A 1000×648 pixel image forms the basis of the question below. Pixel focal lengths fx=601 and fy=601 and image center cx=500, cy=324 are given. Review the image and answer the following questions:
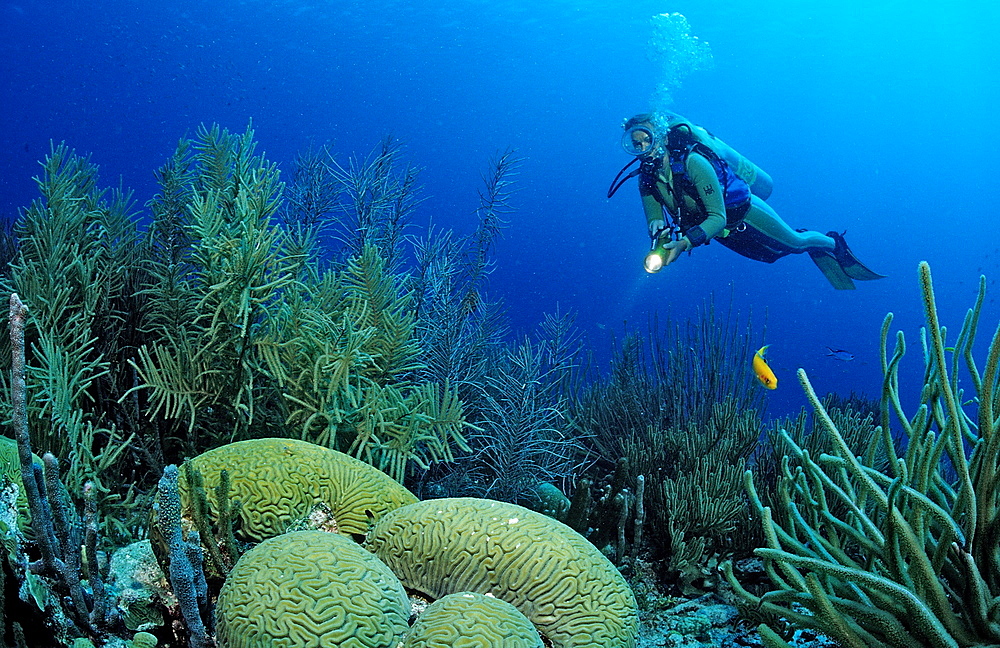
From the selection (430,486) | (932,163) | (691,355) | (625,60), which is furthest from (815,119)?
(430,486)

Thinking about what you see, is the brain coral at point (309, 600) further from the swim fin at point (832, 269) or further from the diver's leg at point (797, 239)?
the swim fin at point (832, 269)

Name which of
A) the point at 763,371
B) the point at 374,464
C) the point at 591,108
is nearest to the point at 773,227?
the point at 763,371

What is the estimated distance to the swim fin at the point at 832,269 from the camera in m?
10.7

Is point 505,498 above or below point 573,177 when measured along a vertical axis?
below

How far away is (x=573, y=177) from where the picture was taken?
66562 millimetres

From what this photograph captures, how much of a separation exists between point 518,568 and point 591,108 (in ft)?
177

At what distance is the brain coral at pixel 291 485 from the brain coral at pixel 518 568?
33cm

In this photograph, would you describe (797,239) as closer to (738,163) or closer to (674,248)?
(738,163)

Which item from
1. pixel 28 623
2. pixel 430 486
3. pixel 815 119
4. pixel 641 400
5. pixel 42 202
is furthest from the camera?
pixel 815 119

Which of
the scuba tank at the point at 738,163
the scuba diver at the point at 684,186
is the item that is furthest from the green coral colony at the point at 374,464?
the scuba tank at the point at 738,163

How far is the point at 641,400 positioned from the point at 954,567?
16.8ft

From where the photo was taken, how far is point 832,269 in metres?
10.9

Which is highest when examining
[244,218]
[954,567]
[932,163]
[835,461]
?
[932,163]

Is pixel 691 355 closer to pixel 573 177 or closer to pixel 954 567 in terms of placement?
pixel 954 567
